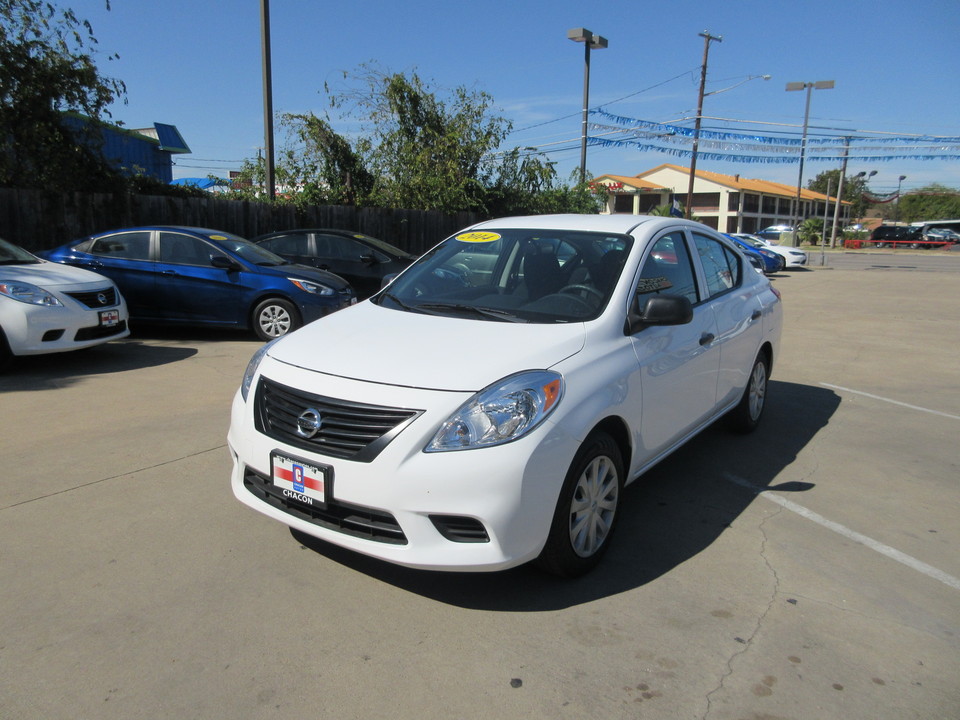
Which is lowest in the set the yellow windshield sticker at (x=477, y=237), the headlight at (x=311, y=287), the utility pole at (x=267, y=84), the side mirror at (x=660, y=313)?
the headlight at (x=311, y=287)

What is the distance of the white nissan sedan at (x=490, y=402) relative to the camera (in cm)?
296

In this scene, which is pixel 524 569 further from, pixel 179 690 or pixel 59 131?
pixel 59 131

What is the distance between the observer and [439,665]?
280 cm

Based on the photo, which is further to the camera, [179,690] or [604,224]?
[604,224]

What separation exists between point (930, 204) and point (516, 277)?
357ft

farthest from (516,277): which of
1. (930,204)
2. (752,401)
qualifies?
(930,204)

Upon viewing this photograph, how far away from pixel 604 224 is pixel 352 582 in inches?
100

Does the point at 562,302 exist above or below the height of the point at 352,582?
above

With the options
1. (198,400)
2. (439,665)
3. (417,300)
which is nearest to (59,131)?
(198,400)

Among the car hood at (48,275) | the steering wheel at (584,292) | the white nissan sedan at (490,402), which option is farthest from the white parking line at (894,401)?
the car hood at (48,275)

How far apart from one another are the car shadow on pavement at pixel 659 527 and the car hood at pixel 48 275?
16.9 feet

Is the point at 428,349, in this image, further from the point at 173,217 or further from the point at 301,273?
the point at 173,217

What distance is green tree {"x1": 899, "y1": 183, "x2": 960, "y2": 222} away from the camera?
89.8 m

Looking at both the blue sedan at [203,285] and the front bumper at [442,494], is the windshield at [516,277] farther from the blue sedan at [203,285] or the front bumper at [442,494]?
the blue sedan at [203,285]
